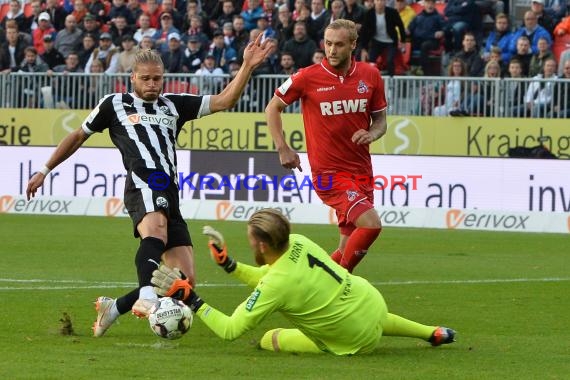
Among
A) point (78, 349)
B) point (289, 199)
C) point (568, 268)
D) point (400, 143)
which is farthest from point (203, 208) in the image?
point (78, 349)

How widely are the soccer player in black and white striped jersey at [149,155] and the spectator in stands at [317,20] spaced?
16585 millimetres

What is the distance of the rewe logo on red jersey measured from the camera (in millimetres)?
12023

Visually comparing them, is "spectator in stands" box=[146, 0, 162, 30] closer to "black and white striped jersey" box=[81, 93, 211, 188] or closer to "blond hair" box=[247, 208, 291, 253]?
"black and white striped jersey" box=[81, 93, 211, 188]

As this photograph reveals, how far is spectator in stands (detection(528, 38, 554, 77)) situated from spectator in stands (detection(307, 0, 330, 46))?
14.0 ft

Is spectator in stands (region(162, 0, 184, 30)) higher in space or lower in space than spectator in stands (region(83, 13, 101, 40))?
higher

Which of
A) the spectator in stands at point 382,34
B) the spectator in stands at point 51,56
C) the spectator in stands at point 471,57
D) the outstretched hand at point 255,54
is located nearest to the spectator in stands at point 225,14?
the spectator in stands at point 51,56

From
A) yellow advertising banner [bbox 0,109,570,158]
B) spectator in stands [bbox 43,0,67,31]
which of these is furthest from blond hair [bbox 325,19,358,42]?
spectator in stands [bbox 43,0,67,31]

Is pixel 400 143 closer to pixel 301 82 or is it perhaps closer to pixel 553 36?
pixel 553 36

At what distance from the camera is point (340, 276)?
8992 millimetres

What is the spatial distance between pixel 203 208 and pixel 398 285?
973cm

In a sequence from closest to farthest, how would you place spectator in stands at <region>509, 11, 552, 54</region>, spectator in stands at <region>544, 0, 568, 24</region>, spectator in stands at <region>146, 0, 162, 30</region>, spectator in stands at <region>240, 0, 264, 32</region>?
1. spectator in stands at <region>509, 11, 552, 54</region>
2. spectator in stands at <region>544, 0, 568, 24</region>
3. spectator in stands at <region>240, 0, 264, 32</region>
4. spectator in stands at <region>146, 0, 162, 30</region>

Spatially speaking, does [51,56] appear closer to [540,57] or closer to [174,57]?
[174,57]

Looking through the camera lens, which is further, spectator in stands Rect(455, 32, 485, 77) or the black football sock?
spectator in stands Rect(455, 32, 485, 77)

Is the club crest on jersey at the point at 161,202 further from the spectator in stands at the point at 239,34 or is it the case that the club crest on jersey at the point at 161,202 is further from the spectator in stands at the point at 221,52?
the spectator in stands at the point at 239,34
